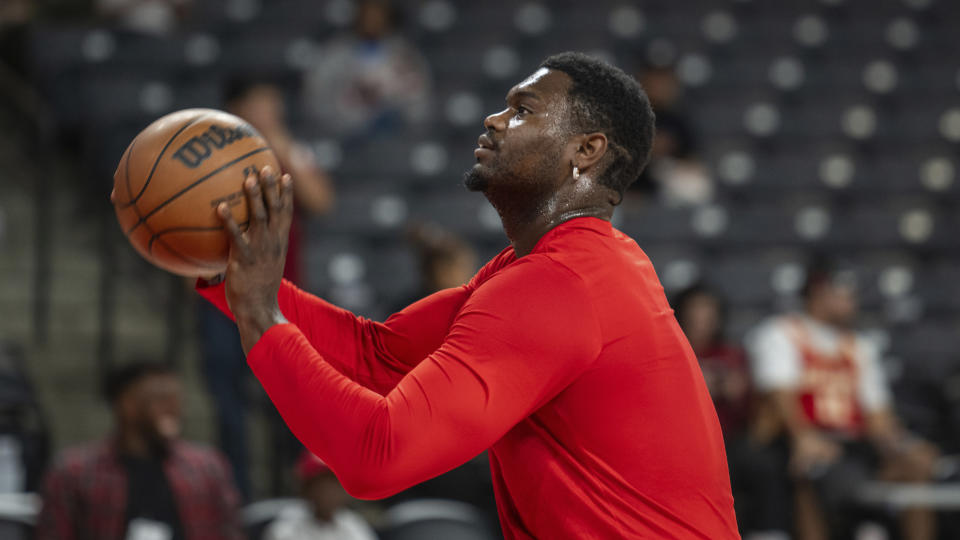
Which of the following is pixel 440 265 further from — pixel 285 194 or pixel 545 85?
pixel 285 194

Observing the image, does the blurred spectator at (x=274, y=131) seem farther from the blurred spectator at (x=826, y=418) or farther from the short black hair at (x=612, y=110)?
the short black hair at (x=612, y=110)

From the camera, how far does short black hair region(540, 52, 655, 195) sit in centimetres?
212

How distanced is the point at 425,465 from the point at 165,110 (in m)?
6.14

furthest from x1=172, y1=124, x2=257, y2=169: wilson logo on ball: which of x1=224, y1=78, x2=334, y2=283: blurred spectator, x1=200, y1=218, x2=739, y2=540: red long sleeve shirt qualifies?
x1=224, y1=78, x2=334, y2=283: blurred spectator

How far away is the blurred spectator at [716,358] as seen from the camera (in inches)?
216

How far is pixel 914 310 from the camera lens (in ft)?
24.5

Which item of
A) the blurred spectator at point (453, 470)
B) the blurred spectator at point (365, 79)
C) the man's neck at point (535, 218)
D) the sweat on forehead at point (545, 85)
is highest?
the sweat on forehead at point (545, 85)

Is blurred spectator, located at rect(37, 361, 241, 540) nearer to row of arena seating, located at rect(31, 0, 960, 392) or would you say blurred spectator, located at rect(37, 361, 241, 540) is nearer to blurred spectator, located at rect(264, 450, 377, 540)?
blurred spectator, located at rect(264, 450, 377, 540)

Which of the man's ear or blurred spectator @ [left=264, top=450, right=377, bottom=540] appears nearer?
the man's ear

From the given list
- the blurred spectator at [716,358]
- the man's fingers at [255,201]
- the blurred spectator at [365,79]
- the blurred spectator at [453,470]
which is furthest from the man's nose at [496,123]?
the blurred spectator at [365,79]

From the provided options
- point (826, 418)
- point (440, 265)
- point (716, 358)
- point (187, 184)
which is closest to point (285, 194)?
point (187, 184)

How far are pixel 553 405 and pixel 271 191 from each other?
2.00 feet

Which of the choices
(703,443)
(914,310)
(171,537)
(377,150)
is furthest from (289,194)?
(914,310)

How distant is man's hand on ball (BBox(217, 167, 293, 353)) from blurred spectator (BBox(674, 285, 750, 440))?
376 centimetres
